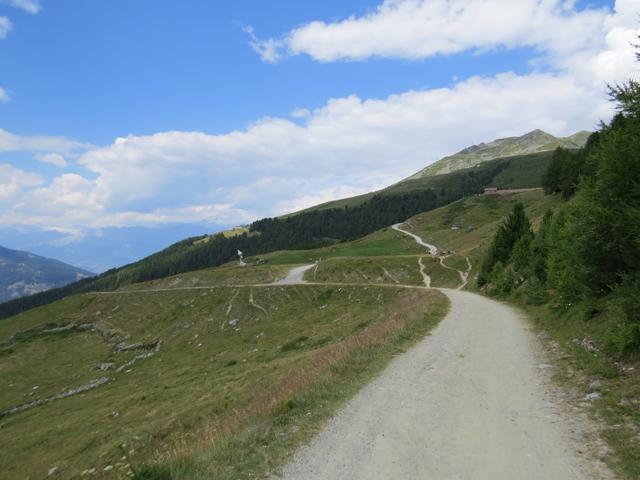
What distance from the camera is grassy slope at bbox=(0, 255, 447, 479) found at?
40.1 feet

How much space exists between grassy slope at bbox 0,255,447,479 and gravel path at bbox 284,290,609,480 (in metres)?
0.98

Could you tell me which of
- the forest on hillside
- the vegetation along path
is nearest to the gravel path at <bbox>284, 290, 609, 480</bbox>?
the vegetation along path

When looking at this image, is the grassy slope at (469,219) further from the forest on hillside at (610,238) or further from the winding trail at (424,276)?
the forest on hillside at (610,238)

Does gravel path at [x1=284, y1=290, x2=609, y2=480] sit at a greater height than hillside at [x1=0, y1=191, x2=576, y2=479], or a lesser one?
greater

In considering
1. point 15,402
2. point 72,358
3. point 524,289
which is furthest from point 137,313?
point 524,289

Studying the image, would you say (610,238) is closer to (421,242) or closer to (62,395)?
(62,395)

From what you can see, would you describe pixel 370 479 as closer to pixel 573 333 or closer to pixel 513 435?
pixel 513 435

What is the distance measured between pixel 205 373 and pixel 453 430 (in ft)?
108

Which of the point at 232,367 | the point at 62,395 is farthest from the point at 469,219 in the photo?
the point at 62,395

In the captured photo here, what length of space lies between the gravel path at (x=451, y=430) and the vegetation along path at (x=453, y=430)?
21 millimetres

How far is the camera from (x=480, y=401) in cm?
1188

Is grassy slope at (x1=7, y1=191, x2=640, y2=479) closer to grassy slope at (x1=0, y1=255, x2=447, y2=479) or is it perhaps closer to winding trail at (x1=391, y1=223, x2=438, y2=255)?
grassy slope at (x1=0, y1=255, x2=447, y2=479)

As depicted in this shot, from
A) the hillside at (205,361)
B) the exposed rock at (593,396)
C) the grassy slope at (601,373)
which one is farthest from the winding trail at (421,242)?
the exposed rock at (593,396)

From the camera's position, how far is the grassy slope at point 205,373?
40.1 feet
